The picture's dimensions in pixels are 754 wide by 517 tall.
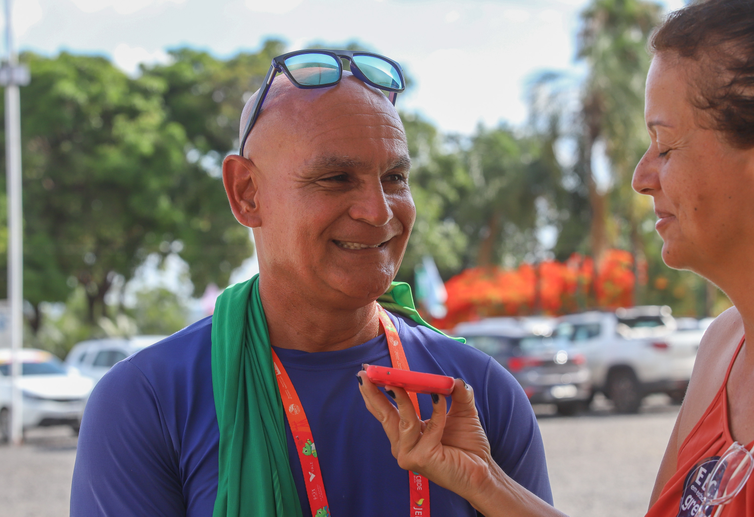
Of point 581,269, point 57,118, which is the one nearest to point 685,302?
point 581,269

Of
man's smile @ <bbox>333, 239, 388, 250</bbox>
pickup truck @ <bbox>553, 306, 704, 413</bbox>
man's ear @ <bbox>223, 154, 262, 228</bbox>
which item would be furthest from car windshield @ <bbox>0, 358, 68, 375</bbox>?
man's smile @ <bbox>333, 239, 388, 250</bbox>

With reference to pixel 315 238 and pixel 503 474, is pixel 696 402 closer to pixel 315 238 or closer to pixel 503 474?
pixel 503 474

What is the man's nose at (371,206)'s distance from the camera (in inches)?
75.7

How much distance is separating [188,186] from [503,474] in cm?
2402

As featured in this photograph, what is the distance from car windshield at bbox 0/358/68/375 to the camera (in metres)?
15.8

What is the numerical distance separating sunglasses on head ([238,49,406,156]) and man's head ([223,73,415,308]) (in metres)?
0.02

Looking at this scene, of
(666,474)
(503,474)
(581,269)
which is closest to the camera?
(503,474)

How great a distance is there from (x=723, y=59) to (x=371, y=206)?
33.6 inches

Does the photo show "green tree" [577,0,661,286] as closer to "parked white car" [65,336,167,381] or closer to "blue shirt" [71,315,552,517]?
"parked white car" [65,336,167,381]

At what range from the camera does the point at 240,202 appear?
83.8 inches

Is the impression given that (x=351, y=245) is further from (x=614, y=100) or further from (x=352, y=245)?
(x=614, y=100)

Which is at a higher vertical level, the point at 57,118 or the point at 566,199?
the point at 57,118

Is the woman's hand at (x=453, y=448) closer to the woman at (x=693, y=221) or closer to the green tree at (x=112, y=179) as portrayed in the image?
the woman at (x=693, y=221)

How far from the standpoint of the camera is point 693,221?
1.80m
